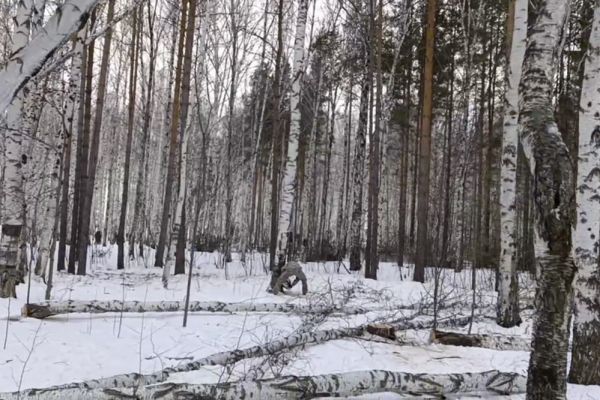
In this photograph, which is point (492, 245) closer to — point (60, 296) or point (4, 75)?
point (60, 296)

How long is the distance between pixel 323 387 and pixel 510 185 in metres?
4.52

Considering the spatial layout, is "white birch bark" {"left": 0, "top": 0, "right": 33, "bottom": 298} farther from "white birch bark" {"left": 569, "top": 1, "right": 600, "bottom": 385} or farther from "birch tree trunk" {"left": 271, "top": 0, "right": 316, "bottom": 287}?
"white birch bark" {"left": 569, "top": 1, "right": 600, "bottom": 385}

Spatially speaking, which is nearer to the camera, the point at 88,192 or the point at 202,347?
the point at 202,347

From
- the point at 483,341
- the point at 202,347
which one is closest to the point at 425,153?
the point at 483,341

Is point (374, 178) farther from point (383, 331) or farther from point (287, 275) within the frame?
point (383, 331)

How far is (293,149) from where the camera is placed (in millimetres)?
9148

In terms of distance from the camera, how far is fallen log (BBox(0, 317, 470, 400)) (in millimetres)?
3143

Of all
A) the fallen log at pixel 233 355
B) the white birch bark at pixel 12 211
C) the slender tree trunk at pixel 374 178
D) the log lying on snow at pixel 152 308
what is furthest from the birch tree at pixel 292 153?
the white birch bark at pixel 12 211

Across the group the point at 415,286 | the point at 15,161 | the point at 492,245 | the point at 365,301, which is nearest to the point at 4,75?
the point at 15,161

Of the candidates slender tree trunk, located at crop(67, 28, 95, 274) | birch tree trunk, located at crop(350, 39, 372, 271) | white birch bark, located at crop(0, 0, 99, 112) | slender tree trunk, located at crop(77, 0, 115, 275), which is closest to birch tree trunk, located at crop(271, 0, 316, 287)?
birch tree trunk, located at crop(350, 39, 372, 271)

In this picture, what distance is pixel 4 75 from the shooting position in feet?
6.07

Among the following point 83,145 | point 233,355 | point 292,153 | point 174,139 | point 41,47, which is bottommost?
point 233,355

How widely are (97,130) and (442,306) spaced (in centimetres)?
861

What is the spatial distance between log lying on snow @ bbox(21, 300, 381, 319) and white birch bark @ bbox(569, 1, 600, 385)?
126 inches
